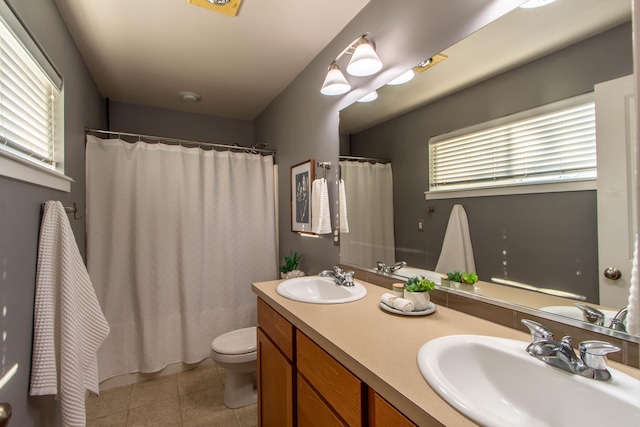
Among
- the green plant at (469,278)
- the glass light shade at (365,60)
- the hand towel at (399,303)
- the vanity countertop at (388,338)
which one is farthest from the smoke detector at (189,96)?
the green plant at (469,278)

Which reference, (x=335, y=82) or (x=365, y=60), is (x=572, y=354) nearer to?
(x=365, y=60)

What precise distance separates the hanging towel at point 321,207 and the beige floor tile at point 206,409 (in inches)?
52.7

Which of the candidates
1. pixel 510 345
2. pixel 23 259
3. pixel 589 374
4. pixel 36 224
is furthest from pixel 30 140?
pixel 589 374

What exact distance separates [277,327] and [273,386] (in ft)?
0.98

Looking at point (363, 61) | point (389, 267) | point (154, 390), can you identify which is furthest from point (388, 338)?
point (154, 390)

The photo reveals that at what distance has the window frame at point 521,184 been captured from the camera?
2.77 feet

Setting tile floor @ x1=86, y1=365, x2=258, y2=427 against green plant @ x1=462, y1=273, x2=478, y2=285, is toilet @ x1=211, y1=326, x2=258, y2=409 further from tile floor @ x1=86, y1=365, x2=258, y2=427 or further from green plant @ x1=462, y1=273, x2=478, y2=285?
green plant @ x1=462, y1=273, x2=478, y2=285

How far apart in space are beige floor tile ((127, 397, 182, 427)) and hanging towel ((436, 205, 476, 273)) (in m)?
1.89

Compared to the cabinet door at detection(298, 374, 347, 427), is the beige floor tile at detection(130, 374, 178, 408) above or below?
below

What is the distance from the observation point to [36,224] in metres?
1.21

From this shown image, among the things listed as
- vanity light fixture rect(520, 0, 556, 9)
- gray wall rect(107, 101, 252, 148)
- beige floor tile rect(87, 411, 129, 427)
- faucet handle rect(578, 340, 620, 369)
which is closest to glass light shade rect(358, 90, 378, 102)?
vanity light fixture rect(520, 0, 556, 9)

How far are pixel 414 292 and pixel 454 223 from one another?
13.3 inches

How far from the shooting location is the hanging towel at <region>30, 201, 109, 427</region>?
Result: 3.70 ft

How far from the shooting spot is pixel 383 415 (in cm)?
71
